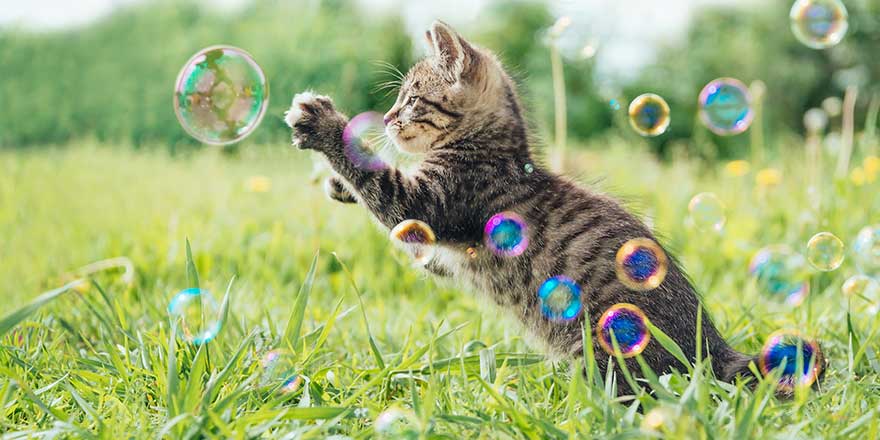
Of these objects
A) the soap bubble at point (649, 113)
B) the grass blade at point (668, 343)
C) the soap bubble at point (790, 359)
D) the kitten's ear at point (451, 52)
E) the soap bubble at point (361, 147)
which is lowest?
the soap bubble at point (790, 359)

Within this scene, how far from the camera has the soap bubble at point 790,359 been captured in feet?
8.59

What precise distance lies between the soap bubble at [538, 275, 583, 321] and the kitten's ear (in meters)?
0.83

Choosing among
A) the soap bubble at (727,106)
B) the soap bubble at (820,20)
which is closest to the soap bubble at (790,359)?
the soap bubble at (727,106)

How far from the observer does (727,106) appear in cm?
375

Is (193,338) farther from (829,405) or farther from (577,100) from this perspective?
(577,100)

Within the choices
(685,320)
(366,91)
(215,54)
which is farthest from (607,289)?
(366,91)

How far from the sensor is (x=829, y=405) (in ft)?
8.86

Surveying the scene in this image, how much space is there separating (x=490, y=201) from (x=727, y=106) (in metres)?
1.41

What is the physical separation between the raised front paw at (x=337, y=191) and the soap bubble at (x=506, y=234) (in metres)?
0.52

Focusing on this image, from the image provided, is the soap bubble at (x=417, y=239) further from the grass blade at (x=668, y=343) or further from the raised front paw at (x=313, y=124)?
the grass blade at (x=668, y=343)

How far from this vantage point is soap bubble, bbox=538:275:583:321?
2.86 m

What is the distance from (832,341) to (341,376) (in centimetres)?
202

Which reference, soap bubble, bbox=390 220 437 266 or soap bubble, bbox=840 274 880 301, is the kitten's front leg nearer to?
soap bubble, bbox=390 220 437 266

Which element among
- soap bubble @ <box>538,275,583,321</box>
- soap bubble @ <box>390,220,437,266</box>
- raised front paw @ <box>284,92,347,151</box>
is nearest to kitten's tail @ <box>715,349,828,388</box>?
soap bubble @ <box>538,275,583,321</box>
